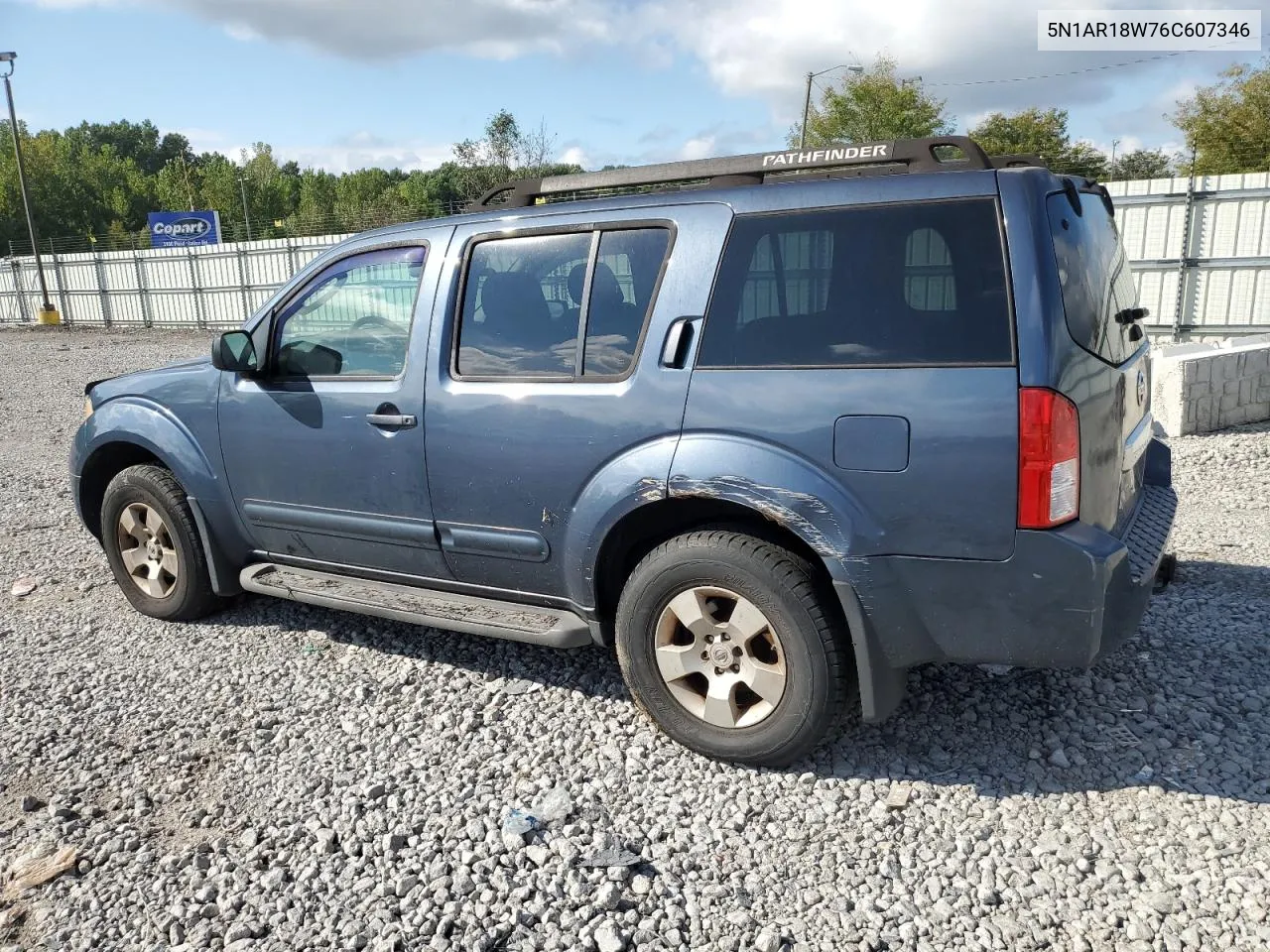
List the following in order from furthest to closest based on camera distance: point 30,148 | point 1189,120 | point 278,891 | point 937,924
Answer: point 30,148
point 1189,120
point 278,891
point 937,924

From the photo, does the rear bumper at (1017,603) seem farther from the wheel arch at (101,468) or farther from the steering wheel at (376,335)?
the wheel arch at (101,468)

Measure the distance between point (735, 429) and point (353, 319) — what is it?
1909mm

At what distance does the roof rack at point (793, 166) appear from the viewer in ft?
10.2

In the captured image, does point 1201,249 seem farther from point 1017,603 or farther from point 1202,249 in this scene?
point 1017,603

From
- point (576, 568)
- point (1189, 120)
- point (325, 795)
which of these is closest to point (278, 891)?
point (325, 795)

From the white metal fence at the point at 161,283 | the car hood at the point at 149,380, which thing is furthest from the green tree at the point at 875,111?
the car hood at the point at 149,380

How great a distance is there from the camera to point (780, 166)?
3.48 meters

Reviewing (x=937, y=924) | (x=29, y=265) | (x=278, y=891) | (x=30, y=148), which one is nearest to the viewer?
(x=937, y=924)

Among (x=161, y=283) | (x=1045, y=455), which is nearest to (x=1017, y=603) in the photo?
(x=1045, y=455)

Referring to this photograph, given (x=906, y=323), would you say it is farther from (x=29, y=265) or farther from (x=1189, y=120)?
(x=1189, y=120)

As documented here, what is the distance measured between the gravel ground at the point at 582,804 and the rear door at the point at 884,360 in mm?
935

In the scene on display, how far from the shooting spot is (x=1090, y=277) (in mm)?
3021

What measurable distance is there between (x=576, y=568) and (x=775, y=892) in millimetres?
1325

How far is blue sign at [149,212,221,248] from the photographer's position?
1570 inches
